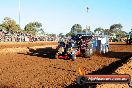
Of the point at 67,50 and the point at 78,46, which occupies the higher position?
the point at 78,46

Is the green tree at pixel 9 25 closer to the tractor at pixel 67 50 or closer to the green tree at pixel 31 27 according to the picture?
the green tree at pixel 31 27

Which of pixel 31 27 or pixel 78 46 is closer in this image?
pixel 78 46

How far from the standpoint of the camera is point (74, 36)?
A: 2200 centimetres

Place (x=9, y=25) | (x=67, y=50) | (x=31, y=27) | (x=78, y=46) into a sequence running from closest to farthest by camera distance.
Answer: (x=67, y=50), (x=78, y=46), (x=9, y=25), (x=31, y=27)

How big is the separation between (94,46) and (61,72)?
9545 millimetres

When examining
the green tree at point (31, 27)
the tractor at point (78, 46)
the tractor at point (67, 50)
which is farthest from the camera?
the green tree at point (31, 27)

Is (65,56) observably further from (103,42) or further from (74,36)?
(103,42)

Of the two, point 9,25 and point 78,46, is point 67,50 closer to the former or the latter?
point 78,46

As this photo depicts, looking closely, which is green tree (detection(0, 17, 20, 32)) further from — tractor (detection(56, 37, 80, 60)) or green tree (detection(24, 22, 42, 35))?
tractor (detection(56, 37, 80, 60))

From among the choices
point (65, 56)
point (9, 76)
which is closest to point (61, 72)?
point (9, 76)

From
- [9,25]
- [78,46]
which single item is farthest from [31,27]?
[78,46]

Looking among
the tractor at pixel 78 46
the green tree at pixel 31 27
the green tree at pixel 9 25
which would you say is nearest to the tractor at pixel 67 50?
the tractor at pixel 78 46

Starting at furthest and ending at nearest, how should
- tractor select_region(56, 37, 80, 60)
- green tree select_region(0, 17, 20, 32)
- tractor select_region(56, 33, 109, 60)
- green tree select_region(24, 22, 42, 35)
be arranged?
green tree select_region(24, 22, 42, 35)
green tree select_region(0, 17, 20, 32)
tractor select_region(56, 33, 109, 60)
tractor select_region(56, 37, 80, 60)

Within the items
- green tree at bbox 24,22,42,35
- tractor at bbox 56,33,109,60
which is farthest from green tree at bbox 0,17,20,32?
tractor at bbox 56,33,109,60
